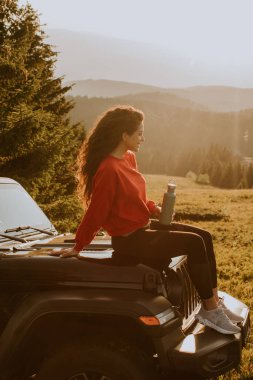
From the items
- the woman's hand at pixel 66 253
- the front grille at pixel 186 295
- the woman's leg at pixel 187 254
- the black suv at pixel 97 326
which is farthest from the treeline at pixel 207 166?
the black suv at pixel 97 326

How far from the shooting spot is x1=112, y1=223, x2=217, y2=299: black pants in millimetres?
3885

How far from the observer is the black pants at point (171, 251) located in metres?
3.88

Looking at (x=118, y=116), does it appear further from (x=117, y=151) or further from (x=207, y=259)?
(x=207, y=259)

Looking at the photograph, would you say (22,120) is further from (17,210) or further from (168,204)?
(168,204)

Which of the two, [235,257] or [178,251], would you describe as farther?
[235,257]

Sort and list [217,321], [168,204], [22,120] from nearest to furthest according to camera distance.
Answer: [217,321]
[168,204]
[22,120]

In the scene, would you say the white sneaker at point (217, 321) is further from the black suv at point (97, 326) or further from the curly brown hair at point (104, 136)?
the curly brown hair at point (104, 136)

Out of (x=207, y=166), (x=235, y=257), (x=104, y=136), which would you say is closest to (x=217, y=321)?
(x=104, y=136)

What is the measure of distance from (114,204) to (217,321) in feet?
3.91

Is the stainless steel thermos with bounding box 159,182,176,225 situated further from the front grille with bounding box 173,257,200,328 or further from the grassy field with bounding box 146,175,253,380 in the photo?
the grassy field with bounding box 146,175,253,380

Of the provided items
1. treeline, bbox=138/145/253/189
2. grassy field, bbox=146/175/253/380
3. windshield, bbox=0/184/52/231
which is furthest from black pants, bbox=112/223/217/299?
treeline, bbox=138/145/253/189

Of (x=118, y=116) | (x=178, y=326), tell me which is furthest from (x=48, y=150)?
(x=178, y=326)

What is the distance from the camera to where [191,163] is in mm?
158875

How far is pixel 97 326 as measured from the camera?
11.7 feet
